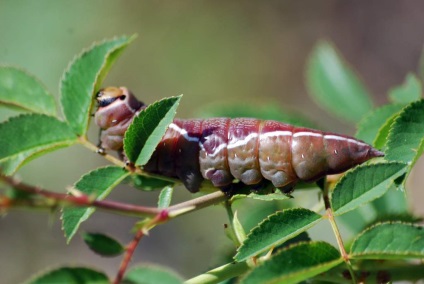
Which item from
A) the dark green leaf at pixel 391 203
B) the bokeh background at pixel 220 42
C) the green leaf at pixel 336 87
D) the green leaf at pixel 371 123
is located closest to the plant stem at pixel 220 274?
the green leaf at pixel 371 123

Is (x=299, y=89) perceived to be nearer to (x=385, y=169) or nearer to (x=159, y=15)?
(x=159, y=15)

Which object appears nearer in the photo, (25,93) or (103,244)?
(103,244)

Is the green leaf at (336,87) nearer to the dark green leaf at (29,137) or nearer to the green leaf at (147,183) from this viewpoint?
the green leaf at (147,183)

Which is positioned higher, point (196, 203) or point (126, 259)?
Result: point (196, 203)

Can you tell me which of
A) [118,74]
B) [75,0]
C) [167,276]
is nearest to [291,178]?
[167,276]

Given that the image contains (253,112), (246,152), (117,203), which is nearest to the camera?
(117,203)

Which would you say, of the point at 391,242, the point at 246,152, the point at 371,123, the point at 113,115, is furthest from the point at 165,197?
the point at 371,123

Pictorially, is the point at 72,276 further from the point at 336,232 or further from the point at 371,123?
the point at 371,123

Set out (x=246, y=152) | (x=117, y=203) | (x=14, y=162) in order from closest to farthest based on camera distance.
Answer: (x=117, y=203) → (x=14, y=162) → (x=246, y=152)

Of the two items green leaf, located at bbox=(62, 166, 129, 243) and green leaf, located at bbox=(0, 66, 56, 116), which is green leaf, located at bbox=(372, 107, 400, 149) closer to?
green leaf, located at bbox=(62, 166, 129, 243)
